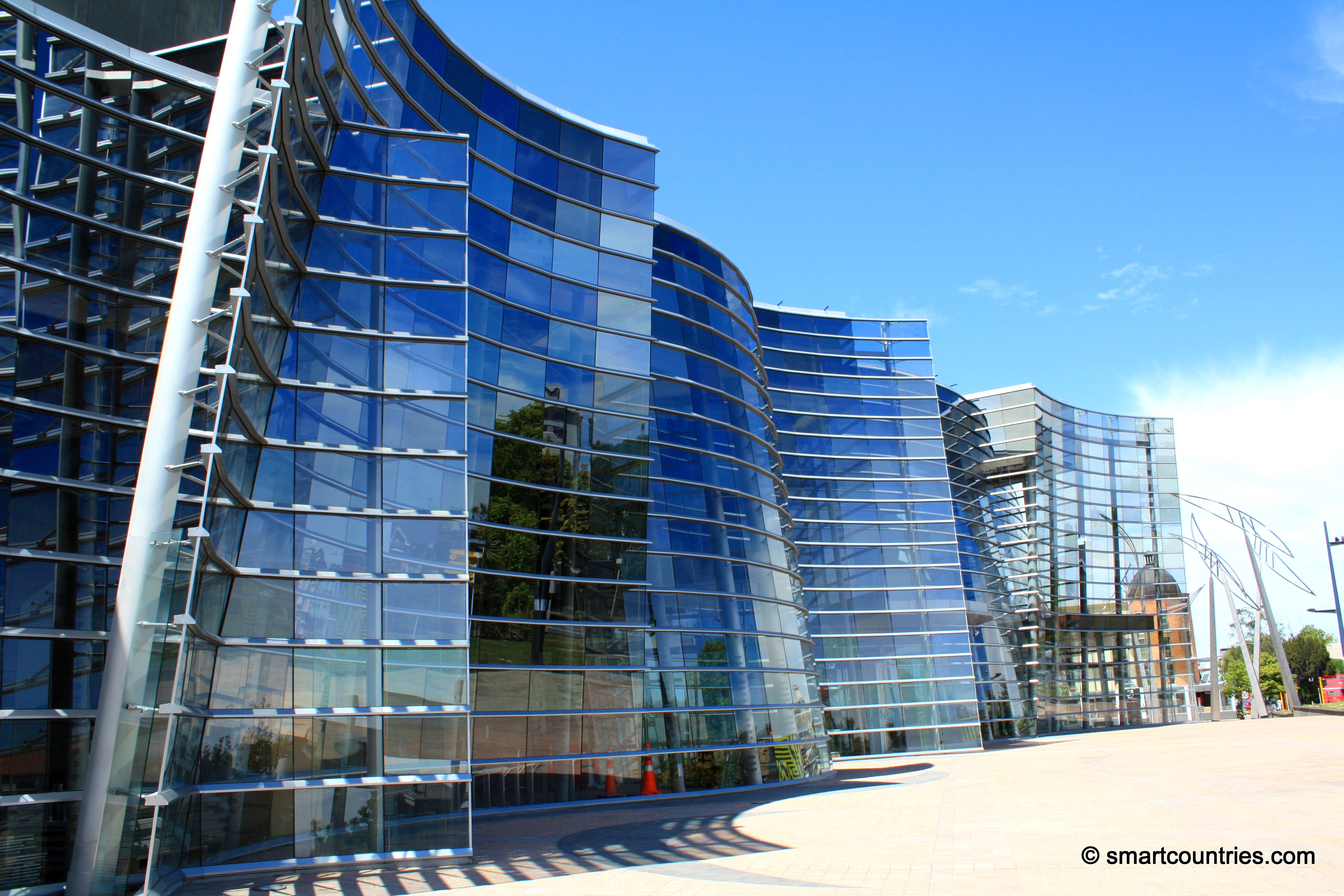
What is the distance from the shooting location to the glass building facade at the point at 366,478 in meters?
11.5

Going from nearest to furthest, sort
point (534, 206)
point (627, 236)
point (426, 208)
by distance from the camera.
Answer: point (426, 208) < point (534, 206) < point (627, 236)

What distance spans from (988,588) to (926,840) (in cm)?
3853

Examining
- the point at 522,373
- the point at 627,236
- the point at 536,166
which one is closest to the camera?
the point at 522,373

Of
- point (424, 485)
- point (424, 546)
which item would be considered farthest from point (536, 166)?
point (424, 546)

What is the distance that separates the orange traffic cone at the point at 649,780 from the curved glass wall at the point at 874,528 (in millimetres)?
17109

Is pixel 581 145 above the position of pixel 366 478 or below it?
above

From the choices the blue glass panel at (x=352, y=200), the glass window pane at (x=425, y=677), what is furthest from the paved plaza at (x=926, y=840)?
the blue glass panel at (x=352, y=200)

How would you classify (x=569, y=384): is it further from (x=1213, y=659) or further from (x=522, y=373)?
(x=1213, y=659)

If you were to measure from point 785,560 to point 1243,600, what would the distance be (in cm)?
5064

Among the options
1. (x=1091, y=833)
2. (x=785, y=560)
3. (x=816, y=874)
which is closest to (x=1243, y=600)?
(x=785, y=560)

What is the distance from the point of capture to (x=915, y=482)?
139 feet

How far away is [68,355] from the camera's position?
12.3 m

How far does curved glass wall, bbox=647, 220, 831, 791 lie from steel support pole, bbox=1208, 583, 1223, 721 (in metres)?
42.8

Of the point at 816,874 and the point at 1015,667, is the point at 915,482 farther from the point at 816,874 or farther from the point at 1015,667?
the point at 816,874
